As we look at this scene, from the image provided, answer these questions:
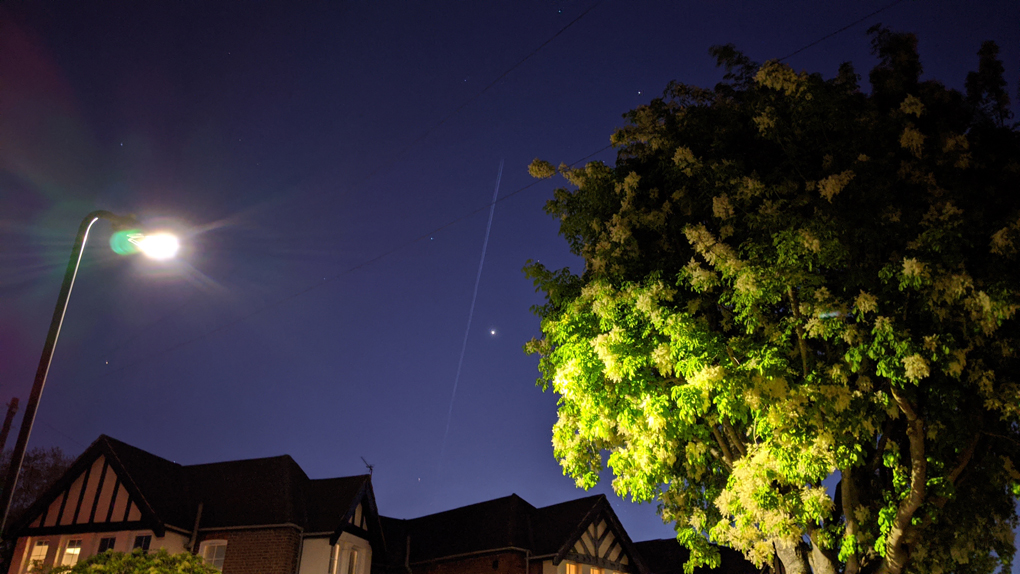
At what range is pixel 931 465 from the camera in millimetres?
11500

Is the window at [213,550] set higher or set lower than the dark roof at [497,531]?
lower

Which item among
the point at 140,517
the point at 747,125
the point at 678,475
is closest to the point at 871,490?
the point at 678,475

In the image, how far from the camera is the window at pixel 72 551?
85.0 ft

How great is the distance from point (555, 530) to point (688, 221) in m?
21.7

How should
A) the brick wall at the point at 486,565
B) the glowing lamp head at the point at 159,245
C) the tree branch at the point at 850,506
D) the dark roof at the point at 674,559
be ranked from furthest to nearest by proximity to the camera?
the dark roof at the point at 674,559 → the brick wall at the point at 486,565 → the tree branch at the point at 850,506 → the glowing lamp head at the point at 159,245

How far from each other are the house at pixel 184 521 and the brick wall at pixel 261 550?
0.12 ft

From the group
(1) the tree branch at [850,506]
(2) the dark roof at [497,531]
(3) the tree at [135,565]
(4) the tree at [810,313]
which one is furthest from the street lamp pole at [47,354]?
(2) the dark roof at [497,531]

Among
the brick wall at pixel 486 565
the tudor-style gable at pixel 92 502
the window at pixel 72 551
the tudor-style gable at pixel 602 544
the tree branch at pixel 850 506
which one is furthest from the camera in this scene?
the tudor-style gable at pixel 602 544

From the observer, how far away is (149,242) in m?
10.5

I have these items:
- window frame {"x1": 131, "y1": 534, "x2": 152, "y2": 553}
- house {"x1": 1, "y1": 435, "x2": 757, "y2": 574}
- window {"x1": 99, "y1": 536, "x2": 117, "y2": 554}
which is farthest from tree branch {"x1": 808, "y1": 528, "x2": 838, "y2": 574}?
window {"x1": 99, "y1": 536, "x2": 117, "y2": 554}

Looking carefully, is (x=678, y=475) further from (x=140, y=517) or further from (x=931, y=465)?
(x=140, y=517)

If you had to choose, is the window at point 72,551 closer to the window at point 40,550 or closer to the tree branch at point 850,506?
the window at point 40,550

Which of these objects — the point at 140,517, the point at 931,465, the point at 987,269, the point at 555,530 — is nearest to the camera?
the point at 987,269

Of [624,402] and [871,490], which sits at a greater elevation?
[624,402]
